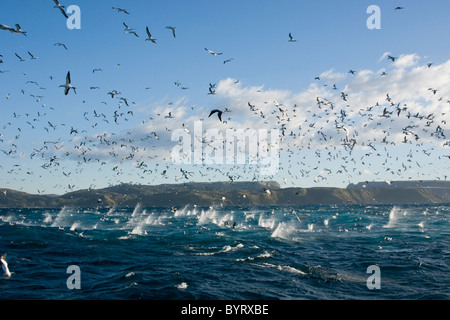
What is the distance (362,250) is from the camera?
116 ft

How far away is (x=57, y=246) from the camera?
36.1 m

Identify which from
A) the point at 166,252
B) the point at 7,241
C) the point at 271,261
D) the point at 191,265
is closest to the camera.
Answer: the point at 191,265

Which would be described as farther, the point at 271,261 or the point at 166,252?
the point at 166,252

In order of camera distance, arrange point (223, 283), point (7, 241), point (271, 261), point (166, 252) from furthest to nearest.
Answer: point (7, 241) → point (166, 252) → point (271, 261) → point (223, 283)

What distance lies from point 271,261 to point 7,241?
28858mm

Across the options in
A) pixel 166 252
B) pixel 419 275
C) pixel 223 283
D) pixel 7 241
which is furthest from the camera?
pixel 7 241
